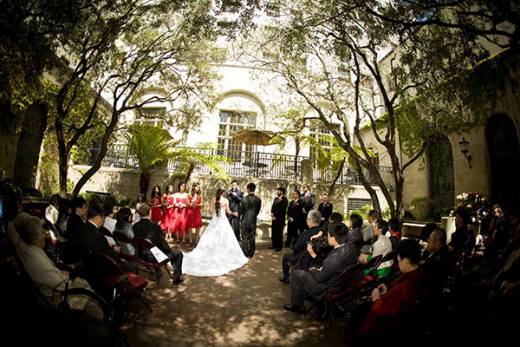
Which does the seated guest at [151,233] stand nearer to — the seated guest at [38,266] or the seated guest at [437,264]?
the seated guest at [38,266]

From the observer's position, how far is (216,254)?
756 cm

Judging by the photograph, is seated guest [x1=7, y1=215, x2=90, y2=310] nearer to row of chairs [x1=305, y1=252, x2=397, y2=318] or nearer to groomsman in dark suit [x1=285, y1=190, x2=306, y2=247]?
row of chairs [x1=305, y1=252, x2=397, y2=318]

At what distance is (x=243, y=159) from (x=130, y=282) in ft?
45.4

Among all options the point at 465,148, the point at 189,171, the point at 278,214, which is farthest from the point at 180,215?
the point at 465,148

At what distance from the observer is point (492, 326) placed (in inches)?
117

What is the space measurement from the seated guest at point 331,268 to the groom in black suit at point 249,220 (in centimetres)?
369

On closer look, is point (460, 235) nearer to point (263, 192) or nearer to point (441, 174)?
point (263, 192)

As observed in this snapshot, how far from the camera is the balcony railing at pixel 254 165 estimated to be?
15.5 metres

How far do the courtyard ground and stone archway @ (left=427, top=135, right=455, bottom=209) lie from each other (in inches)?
505

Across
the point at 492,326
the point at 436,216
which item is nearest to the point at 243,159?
the point at 436,216

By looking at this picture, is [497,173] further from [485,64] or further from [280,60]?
[280,60]

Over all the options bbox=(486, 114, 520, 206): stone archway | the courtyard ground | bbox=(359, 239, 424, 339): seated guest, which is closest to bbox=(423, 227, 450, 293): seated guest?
bbox=(359, 239, 424, 339): seated guest

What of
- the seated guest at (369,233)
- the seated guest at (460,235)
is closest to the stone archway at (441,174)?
the seated guest at (369,233)

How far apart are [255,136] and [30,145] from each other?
32.9 feet
